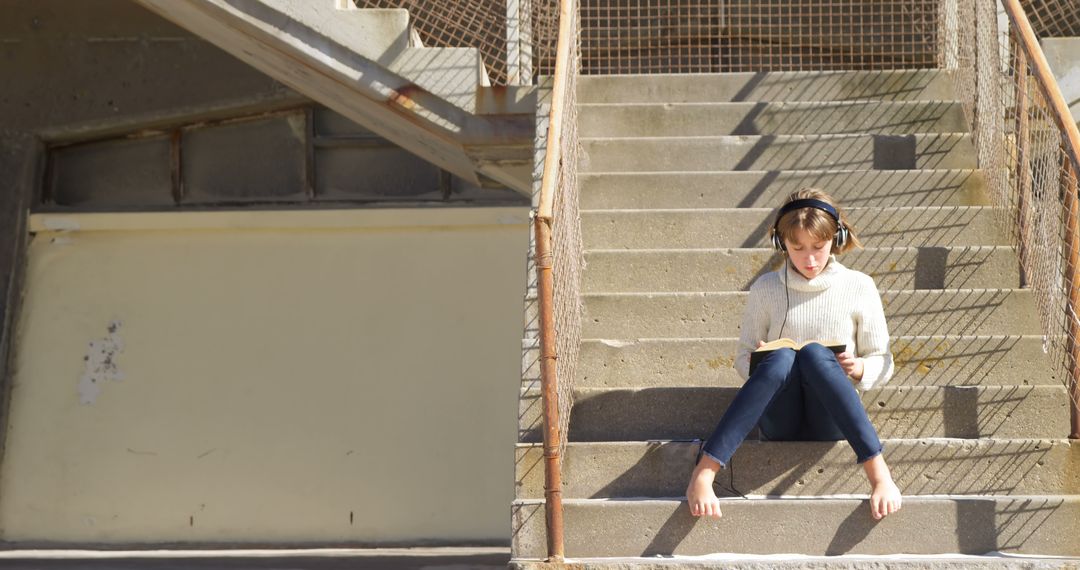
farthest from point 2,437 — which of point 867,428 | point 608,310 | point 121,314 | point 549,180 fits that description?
point 867,428

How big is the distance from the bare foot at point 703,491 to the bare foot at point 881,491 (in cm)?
48

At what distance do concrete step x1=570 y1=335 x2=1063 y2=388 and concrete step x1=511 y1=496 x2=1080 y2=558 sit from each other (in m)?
0.86

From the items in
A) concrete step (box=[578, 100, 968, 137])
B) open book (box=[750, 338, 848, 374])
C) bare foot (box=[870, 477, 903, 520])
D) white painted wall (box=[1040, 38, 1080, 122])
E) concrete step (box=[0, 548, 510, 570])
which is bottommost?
concrete step (box=[0, 548, 510, 570])

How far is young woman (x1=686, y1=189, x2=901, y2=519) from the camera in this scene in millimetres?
4297

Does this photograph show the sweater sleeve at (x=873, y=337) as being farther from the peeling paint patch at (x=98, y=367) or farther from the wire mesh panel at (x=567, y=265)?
the peeling paint patch at (x=98, y=367)

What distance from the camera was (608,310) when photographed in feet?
18.0

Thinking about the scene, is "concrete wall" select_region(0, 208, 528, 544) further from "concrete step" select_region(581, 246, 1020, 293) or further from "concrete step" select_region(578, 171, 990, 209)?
"concrete step" select_region(581, 246, 1020, 293)

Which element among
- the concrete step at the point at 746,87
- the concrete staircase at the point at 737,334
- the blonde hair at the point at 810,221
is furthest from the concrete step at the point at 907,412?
the concrete step at the point at 746,87

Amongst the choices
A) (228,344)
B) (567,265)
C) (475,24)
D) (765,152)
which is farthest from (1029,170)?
(228,344)

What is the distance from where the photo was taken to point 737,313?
17.9 ft

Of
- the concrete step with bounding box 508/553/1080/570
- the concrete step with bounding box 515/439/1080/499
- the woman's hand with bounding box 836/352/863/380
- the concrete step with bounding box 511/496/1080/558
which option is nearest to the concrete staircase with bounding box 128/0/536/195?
the concrete step with bounding box 515/439/1080/499

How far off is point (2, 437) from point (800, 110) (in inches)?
237

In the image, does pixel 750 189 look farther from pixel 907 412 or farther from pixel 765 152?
pixel 907 412

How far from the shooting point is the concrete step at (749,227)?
593 cm
